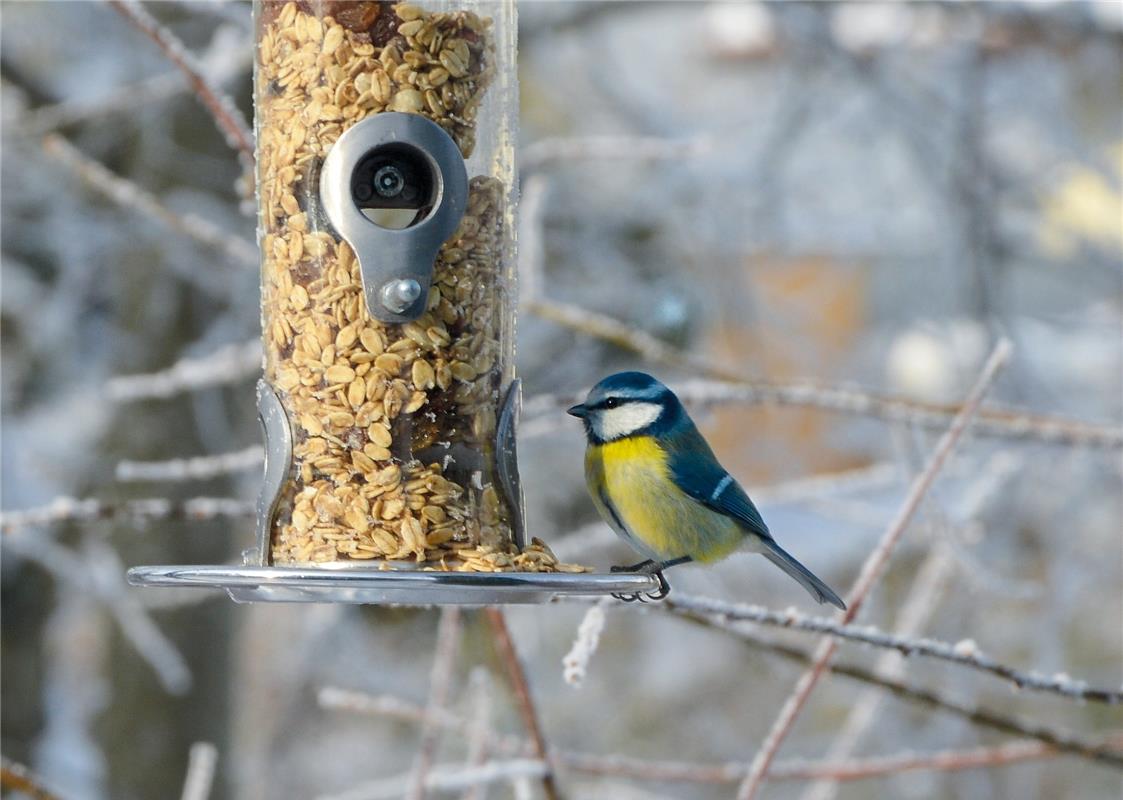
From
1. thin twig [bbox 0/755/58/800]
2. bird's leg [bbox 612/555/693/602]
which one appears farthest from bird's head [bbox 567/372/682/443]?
thin twig [bbox 0/755/58/800]

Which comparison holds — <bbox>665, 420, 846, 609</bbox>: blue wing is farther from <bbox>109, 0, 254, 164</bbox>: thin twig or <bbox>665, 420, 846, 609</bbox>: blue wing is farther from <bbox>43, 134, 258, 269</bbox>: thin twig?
<bbox>109, 0, 254, 164</bbox>: thin twig

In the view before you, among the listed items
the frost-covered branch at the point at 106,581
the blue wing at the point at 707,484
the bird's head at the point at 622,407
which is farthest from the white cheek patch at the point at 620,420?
the frost-covered branch at the point at 106,581

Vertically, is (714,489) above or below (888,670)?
above

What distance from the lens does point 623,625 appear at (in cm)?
1060

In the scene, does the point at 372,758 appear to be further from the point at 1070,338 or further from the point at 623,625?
the point at 1070,338

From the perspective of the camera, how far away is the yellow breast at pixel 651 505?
3.02 m

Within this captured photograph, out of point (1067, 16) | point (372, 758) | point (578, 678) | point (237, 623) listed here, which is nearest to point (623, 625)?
point (372, 758)

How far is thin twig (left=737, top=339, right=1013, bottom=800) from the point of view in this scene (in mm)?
2185

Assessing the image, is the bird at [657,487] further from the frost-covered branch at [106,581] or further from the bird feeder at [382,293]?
the frost-covered branch at [106,581]

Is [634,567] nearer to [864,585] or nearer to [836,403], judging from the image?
[864,585]

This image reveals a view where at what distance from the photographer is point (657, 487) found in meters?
3.07

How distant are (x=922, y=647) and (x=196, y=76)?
1632 millimetres

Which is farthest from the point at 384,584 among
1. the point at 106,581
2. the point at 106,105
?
the point at 106,581

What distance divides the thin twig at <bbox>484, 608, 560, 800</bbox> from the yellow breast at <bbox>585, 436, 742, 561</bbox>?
731mm
